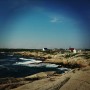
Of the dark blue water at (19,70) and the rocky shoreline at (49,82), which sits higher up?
Result: the rocky shoreline at (49,82)

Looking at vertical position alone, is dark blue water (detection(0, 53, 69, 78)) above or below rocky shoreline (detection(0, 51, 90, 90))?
below

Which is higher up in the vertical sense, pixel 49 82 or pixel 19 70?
pixel 49 82

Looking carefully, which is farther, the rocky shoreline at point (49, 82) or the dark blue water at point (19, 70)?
the dark blue water at point (19, 70)

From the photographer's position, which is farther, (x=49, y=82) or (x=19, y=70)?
(x=19, y=70)

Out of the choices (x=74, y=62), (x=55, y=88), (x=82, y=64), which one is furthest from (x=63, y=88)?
(x=74, y=62)

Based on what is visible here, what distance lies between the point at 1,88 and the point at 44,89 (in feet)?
15.7

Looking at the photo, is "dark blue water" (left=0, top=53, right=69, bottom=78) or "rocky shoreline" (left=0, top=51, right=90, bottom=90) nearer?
"rocky shoreline" (left=0, top=51, right=90, bottom=90)

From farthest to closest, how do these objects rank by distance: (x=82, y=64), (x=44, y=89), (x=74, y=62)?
(x=74, y=62)
(x=82, y=64)
(x=44, y=89)

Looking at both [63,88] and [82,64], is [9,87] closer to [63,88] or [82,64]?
[63,88]

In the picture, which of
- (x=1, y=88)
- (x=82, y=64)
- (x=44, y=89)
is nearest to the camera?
(x=44, y=89)

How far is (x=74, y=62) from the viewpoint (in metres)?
61.2

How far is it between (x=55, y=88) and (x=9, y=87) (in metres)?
5.06

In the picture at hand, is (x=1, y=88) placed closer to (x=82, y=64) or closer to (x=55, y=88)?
(x=55, y=88)

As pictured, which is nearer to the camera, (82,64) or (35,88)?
(35,88)
